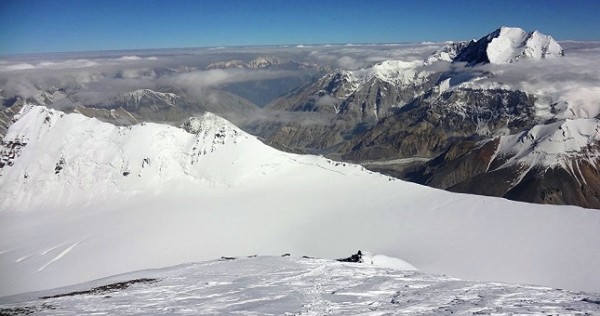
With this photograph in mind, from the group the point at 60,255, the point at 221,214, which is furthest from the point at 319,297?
the point at 60,255

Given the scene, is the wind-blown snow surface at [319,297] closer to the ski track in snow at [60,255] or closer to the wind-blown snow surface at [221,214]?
the wind-blown snow surface at [221,214]

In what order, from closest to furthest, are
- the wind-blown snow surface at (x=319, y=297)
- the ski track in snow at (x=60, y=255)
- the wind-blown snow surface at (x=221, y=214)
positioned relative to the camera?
the wind-blown snow surface at (x=319, y=297) → the wind-blown snow surface at (x=221, y=214) → the ski track in snow at (x=60, y=255)

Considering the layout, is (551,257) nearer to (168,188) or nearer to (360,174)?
(360,174)

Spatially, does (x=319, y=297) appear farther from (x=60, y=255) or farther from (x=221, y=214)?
(x=60, y=255)

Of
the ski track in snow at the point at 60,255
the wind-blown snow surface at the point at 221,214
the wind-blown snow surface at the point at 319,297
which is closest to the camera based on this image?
the wind-blown snow surface at the point at 319,297

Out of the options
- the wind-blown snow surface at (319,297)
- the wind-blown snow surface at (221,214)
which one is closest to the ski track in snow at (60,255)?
the wind-blown snow surface at (221,214)

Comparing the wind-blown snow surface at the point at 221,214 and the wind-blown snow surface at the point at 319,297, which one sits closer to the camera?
the wind-blown snow surface at the point at 319,297

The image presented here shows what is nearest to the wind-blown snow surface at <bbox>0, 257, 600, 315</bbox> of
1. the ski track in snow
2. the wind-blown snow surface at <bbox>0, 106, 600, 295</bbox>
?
the wind-blown snow surface at <bbox>0, 106, 600, 295</bbox>
